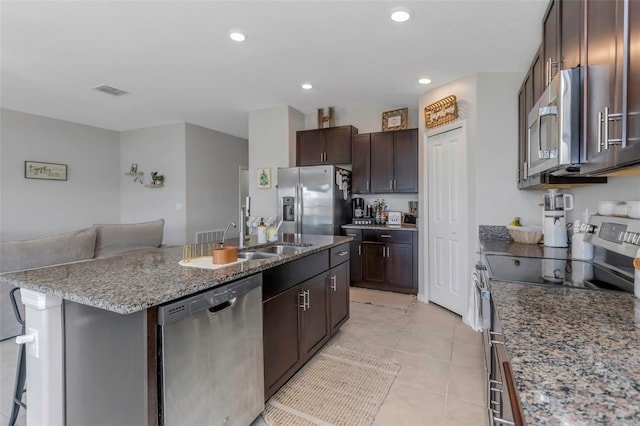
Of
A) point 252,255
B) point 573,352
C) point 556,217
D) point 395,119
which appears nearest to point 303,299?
point 252,255

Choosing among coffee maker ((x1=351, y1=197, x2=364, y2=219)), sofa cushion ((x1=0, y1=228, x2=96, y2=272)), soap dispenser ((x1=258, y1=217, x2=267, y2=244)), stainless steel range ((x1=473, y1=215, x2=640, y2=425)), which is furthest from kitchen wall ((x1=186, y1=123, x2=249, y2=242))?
stainless steel range ((x1=473, y1=215, x2=640, y2=425))

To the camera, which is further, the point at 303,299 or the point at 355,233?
the point at 355,233

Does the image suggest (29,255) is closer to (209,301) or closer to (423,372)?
(209,301)

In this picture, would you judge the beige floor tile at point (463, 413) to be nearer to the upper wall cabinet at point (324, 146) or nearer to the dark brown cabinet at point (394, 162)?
the dark brown cabinet at point (394, 162)

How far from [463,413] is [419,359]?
63 centimetres

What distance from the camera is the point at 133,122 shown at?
225 inches

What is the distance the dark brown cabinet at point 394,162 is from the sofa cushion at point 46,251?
347cm

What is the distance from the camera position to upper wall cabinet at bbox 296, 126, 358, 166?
4.73 metres

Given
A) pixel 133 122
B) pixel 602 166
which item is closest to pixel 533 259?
pixel 602 166

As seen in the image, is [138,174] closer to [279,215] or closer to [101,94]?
[101,94]

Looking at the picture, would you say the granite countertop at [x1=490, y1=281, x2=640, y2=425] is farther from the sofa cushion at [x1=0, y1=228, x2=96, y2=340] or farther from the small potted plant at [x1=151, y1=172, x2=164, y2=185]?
the small potted plant at [x1=151, y1=172, x2=164, y2=185]

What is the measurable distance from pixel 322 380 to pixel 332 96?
11.4 ft

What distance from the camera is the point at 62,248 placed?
2.84 meters

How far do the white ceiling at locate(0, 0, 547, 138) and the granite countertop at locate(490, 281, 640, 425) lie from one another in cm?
214
